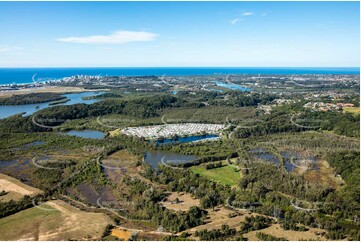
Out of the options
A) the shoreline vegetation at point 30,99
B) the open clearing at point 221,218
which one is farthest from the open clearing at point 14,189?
the shoreline vegetation at point 30,99

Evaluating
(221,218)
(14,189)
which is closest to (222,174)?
(221,218)

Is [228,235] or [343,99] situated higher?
[343,99]

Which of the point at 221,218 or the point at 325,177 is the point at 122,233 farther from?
the point at 325,177

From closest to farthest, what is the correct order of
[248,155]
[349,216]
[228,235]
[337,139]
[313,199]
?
[228,235] < [349,216] < [313,199] < [248,155] < [337,139]

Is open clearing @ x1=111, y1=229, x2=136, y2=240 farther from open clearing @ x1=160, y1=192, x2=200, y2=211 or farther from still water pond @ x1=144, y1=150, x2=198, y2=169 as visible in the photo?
still water pond @ x1=144, y1=150, x2=198, y2=169

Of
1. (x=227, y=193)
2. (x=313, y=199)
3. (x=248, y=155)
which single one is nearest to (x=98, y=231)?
(x=227, y=193)

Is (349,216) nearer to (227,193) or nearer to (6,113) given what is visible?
(227,193)

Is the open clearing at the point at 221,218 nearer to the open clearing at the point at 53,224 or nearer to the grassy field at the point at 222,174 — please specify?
the grassy field at the point at 222,174
